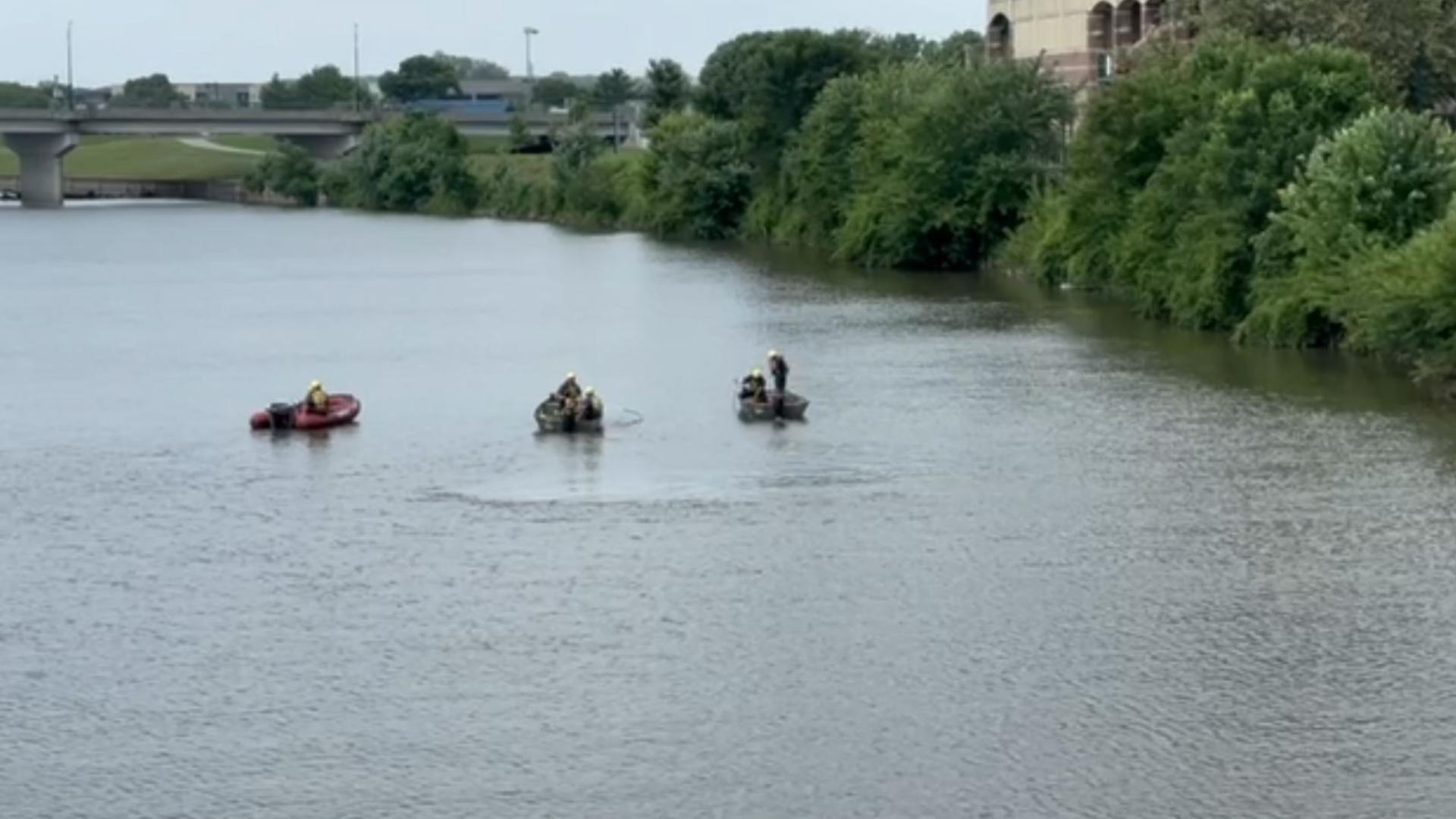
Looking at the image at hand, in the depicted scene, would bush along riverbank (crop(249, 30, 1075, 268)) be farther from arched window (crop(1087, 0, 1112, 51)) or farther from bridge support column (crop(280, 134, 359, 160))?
arched window (crop(1087, 0, 1112, 51))

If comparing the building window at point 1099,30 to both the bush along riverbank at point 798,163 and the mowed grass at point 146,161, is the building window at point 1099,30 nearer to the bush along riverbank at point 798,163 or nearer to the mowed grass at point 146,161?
the bush along riverbank at point 798,163

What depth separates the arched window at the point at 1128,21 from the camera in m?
87.4

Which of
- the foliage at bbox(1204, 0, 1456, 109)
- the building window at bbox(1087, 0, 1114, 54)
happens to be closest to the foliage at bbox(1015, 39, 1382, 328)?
the foliage at bbox(1204, 0, 1456, 109)

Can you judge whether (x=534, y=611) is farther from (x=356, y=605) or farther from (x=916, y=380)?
(x=916, y=380)

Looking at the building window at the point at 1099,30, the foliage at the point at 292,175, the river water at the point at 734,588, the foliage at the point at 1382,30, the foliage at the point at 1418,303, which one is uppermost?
the building window at the point at 1099,30

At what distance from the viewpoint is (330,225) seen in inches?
4355

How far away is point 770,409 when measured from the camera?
45.1 m

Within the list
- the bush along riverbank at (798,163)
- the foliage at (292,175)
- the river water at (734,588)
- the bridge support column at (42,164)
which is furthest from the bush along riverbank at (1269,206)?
the bridge support column at (42,164)

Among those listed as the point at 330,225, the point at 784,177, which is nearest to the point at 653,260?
the point at 784,177

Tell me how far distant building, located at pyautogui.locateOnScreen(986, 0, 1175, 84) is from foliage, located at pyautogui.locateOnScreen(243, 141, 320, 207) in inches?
1852

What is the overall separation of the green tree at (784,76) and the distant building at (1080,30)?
5.75 m

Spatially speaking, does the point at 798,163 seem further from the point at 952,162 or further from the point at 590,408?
the point at 590,408

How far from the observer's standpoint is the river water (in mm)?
25734

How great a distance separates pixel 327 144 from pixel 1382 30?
8116 cm
